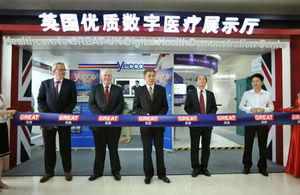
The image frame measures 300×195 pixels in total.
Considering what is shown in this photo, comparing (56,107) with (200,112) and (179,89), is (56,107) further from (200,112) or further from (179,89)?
(179,89)

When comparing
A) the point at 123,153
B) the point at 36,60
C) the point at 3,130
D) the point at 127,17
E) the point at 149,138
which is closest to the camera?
the point at 3,130

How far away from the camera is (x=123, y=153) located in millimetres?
4375

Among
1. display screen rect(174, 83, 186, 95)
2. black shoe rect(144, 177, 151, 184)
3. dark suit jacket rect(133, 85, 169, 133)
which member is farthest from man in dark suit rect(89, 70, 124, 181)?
display screen rect(174, 83, 186, 95)

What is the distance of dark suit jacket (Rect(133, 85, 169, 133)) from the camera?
2.82 m

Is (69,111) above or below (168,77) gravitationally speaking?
below

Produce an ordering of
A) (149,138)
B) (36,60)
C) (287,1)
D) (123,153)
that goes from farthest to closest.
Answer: (36,60) < (123,153) < (287,1) < (149,138)

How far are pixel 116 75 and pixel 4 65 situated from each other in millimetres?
3553

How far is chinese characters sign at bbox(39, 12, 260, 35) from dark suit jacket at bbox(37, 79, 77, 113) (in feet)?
3.32

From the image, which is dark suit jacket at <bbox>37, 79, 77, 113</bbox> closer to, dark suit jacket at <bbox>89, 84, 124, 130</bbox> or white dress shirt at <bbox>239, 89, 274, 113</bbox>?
dark suit jacket at <bbox>89, 84, 124, 130</bbox>

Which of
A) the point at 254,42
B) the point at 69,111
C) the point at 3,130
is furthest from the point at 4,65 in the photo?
the point at 254,42

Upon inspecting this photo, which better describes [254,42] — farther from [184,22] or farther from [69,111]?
[69,111]

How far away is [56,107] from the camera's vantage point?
9.34 feet

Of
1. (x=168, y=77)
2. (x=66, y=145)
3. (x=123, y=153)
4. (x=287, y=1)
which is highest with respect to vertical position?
(x=287, y=1)

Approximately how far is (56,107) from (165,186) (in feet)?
6.86
